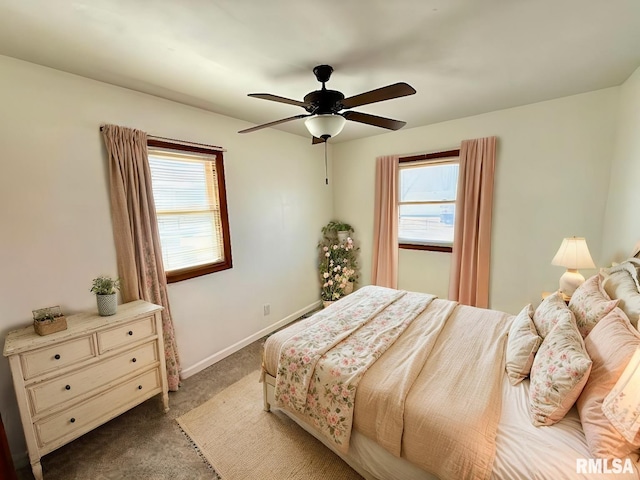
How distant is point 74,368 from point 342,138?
3.66 metres

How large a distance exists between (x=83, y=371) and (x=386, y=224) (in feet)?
10.9

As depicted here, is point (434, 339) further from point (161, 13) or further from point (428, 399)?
point (161, 13)

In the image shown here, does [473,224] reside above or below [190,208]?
below

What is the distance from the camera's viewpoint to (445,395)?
1.32 m

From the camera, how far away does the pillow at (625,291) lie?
1363 mm

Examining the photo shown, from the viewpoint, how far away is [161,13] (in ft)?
4.23

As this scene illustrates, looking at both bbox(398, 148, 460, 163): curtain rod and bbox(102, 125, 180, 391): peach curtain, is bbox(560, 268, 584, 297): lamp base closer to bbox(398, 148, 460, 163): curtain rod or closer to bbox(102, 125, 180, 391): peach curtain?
bbox(398, 148, 460, 163): curtain rod

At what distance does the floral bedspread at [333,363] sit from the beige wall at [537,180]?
5.10ft

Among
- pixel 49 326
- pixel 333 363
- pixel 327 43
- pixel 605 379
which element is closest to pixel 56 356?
pixel 49 326

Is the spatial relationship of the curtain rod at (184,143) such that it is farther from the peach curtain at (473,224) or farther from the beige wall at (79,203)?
the peach curtain at (473,224)

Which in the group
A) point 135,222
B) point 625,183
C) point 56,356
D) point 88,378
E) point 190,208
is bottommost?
point 88,378

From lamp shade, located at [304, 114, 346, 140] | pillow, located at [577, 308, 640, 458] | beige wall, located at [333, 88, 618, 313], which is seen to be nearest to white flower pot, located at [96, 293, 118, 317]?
lamp shade, located at [304, 114, 346, 140]

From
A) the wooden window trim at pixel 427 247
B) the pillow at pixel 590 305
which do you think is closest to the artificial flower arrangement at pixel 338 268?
the wooden window trim at pixel 427 247

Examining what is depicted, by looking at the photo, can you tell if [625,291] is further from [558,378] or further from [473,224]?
[473,224]
